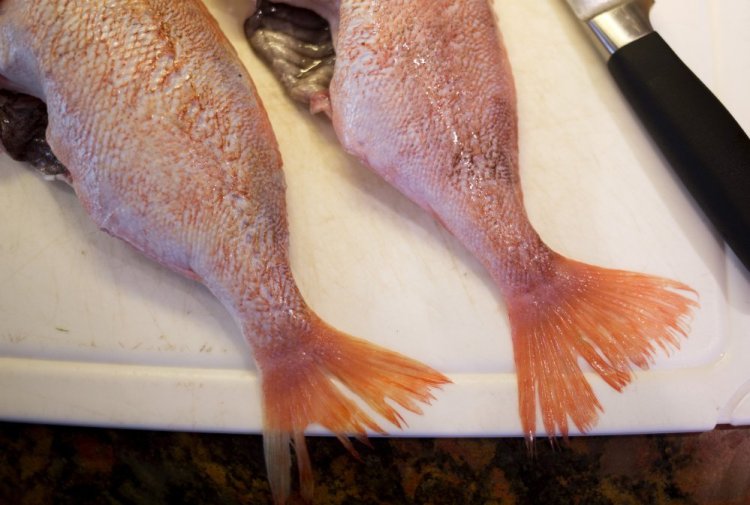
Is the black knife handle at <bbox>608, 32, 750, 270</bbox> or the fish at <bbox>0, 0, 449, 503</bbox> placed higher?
the fish at <bbox>0, 0, 449, 503</bbox>

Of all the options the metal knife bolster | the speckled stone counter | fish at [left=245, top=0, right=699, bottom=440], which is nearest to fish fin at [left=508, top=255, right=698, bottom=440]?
fish at [left=245, top=0, right=699, bottom=440]

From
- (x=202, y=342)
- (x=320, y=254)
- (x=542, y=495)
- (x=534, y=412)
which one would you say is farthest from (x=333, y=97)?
(x=542, y=495)

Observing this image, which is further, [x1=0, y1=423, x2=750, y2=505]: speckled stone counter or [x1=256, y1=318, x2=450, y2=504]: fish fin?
[x1=0, y1=423, x2=750, y2=505]: speckled stone counter

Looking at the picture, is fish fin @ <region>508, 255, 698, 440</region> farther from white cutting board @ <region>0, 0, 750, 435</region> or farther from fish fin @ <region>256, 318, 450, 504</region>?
fish fin @ <region>256, 318, 450, 504</region>

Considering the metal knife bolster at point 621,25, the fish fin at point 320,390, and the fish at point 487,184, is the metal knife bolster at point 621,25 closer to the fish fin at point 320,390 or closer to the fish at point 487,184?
the fish at point 487,184

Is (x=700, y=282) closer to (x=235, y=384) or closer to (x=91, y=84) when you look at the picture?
(x=235, y=384)

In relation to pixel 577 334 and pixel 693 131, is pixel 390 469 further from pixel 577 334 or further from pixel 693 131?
pixel 693 131

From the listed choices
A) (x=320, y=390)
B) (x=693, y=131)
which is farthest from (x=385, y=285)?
(x=693, y=131)

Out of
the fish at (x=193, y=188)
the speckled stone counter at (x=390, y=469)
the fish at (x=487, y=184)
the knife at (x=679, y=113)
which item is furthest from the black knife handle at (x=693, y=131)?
the fish at (x=193, y=188)
